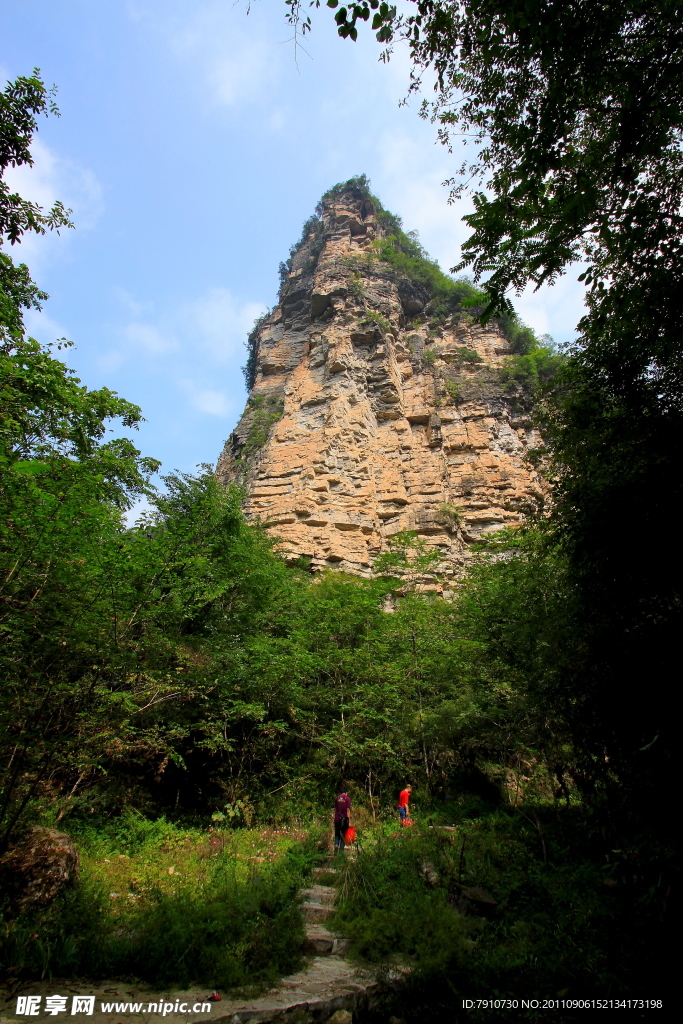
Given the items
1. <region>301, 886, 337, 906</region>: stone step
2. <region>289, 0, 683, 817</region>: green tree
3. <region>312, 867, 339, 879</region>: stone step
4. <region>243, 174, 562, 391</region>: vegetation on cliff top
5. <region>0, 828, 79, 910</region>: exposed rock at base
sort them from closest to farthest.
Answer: <region>289, 0, 683, 817</region>: green tree < <region>0, 828, 79, 910</region>: exposed rock at base < <region>301, 886, 337, 906</region>: stone step < <region>312, 867, 339, 879</region>: stone step < <region>243, 174, 562, 391</region>: vegetation on cliff top

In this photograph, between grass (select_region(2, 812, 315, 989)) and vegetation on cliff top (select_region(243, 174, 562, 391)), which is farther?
vegetation on cliff top (select_region(243, 174, 562, 391))

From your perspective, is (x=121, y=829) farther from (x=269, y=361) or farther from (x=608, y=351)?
(x=269, y=361)

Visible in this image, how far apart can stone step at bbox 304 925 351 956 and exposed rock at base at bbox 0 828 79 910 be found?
8.44 feet

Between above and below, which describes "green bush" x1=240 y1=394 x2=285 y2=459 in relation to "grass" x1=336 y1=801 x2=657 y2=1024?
above

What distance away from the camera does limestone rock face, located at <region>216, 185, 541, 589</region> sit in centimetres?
2003

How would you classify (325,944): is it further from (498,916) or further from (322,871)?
A: (322,871)

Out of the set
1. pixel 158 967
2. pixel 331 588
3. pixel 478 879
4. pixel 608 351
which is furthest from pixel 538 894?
pixel 331 588

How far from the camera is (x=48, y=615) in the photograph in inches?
209

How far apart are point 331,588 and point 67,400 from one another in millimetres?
8604

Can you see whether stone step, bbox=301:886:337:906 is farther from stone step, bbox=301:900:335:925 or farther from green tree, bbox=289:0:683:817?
green tree, bbox=289:0:683:817

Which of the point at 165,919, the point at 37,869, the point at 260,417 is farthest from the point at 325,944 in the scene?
the point at 260,417

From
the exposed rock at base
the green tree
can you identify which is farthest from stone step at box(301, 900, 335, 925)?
the green tree

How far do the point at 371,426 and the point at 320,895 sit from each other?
19.6 meters

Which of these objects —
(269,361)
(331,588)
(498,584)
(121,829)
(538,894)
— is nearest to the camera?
(538,894)
